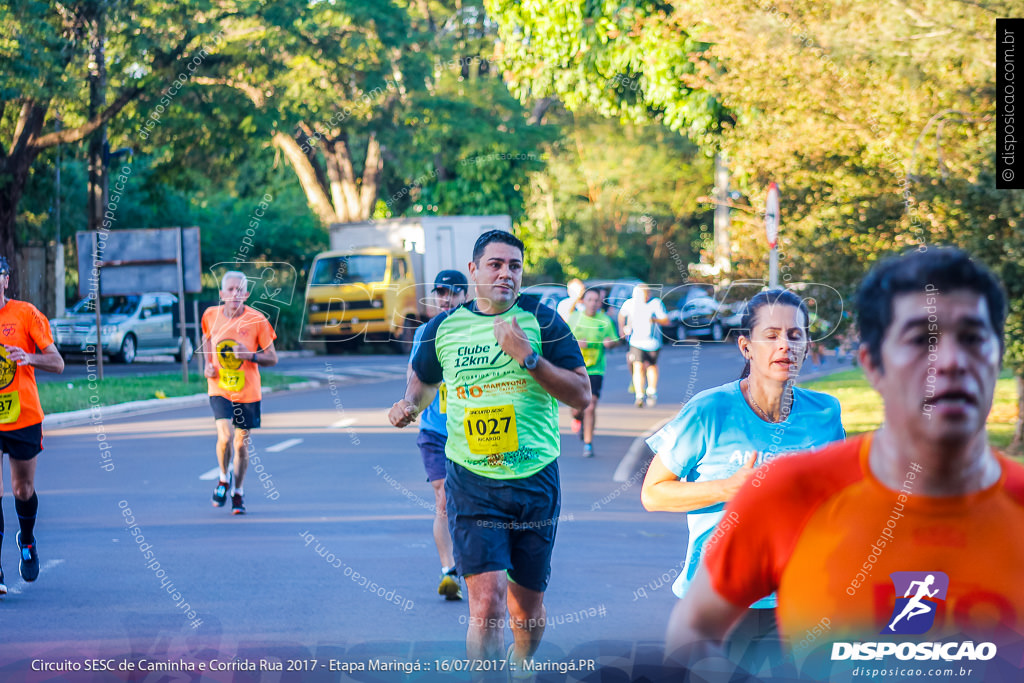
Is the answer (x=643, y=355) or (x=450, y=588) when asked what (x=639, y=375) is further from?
(x=450, y=588)

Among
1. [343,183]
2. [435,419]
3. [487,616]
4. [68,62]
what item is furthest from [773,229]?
[343,183]

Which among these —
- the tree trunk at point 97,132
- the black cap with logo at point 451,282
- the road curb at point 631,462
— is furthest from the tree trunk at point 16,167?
the black cap with logo at point 451,282

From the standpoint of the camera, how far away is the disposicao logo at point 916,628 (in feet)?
6.90

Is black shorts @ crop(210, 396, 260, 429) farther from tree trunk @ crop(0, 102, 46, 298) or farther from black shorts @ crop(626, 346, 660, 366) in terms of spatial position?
tree trunk @ crop(0, 102, 46, 298)

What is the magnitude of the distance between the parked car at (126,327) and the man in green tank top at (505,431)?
2379 cm

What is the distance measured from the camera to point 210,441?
15.3 metres

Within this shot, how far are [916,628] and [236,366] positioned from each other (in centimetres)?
840

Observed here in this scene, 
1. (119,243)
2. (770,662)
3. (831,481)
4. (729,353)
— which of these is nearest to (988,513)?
(831,481)

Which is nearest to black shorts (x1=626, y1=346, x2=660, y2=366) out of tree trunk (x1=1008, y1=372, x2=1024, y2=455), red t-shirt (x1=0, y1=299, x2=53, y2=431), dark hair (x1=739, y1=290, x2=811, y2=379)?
tree trunk (x1=1008, y1=372, x2=1024, y2=455)

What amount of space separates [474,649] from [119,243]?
788 inches

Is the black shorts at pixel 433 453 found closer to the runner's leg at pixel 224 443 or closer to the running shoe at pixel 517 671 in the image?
the running shoe at pixel 517 671

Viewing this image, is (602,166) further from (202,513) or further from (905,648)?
(905,648)

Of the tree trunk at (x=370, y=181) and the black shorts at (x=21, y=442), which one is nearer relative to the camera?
the black shorts at (x=21, y=442)

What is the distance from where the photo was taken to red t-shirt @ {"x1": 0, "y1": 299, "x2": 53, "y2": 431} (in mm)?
7355
